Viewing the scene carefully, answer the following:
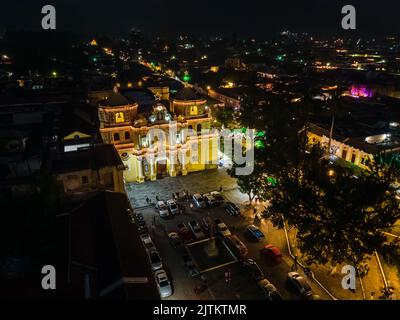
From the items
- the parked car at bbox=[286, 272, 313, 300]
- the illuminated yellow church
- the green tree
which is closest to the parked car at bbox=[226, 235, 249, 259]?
the parked car at bbox=[286, 272, 313, 300]

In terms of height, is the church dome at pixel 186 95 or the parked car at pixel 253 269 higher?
the church dome at pixel 186 95

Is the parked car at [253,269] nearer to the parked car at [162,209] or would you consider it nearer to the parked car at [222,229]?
the parked car at [222,229]

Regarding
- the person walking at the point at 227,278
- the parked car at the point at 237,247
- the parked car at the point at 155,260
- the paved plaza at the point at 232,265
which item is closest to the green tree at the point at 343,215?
the paved plaza at the point at 232,265

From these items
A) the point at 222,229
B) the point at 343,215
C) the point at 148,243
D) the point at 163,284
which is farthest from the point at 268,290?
the point at 148,243

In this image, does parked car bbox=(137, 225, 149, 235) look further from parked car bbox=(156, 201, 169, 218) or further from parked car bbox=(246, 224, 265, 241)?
parked car bbox=(246, 224, 265, 241)
